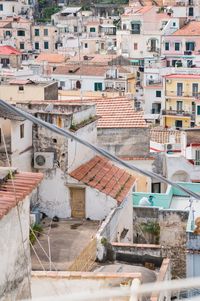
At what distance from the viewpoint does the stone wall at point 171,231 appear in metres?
14.6

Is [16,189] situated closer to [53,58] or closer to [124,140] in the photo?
[124,140]

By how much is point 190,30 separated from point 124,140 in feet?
118

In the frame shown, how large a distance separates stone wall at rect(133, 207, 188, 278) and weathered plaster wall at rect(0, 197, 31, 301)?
30.7 feet

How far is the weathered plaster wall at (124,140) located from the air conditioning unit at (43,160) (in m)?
6.13

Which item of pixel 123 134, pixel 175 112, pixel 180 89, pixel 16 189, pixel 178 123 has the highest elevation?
pixel 16 189

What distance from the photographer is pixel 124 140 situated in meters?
19.1

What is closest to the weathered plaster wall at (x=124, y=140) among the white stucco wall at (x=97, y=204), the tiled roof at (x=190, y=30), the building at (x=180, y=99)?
the white stucco wall at (x=97, y=204)

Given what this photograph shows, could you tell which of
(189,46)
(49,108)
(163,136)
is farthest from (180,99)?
(49,108)

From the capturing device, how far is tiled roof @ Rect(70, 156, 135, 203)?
1298cm

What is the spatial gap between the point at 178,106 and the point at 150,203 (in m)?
27.4

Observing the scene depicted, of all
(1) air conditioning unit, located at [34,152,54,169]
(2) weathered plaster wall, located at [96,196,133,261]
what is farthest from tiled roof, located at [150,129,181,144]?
(1) air conditioning unit, located at [34,152,54,169]

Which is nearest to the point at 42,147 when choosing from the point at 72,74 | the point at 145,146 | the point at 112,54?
the point at 145,146

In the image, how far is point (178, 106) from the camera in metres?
43.0

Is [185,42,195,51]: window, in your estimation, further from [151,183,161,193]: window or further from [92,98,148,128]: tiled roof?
[92,98,148,128]: tiled roof
